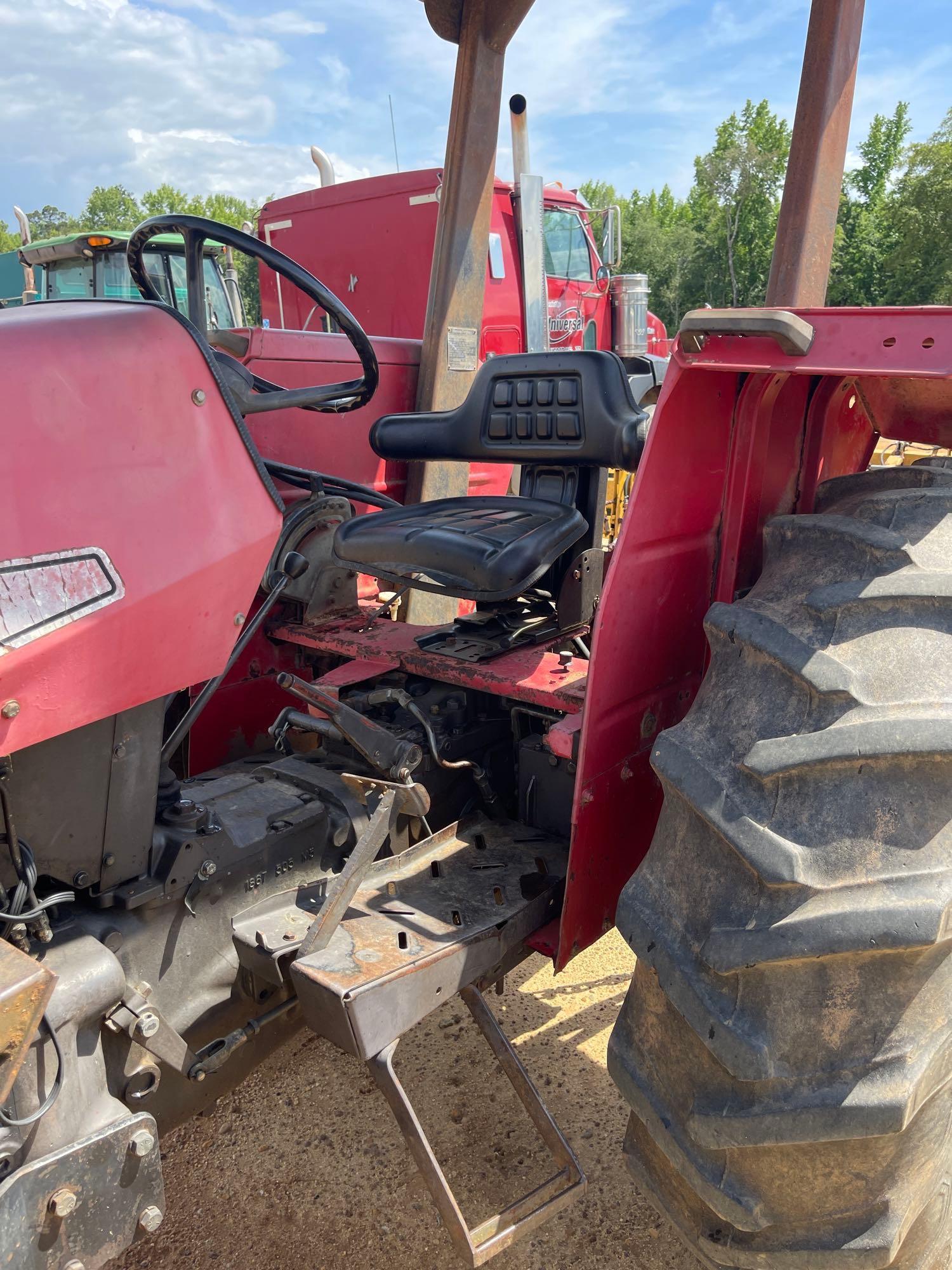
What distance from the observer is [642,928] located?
3.71 ft

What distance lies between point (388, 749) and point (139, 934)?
41 cm

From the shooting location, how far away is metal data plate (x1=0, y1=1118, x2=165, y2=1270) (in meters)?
0.92

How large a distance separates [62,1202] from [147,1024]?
0.21 meters

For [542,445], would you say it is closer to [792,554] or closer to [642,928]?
[792,554]

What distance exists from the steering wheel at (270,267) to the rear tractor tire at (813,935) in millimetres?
738

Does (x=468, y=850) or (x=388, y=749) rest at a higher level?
(x=388, y=749)

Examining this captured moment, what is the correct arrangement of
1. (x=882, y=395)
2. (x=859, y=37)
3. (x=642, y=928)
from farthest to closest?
(x=859, y=37) < (x=882, y=395) < (x=642, y=928)

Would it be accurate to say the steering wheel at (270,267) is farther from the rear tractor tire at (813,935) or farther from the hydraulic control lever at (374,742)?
the rear tractor tire at (813,935)

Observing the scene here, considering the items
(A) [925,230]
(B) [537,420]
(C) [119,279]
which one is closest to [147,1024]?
(B) [537,420]

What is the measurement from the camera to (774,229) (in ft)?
119

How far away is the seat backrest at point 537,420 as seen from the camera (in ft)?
6.99

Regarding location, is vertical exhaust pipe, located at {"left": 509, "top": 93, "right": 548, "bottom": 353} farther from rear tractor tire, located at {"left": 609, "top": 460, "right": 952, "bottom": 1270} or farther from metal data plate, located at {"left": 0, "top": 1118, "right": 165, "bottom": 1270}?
metal data plate, located at {"left": 0, "top": 1118, "right": 165, "bottom": 1270}

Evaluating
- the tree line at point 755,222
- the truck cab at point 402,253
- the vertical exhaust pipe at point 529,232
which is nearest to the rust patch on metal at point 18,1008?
the vertical exhaust pipe at point 529,232

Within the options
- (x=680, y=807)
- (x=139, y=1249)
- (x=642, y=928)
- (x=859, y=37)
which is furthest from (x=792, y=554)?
(x=139, y=1249)
